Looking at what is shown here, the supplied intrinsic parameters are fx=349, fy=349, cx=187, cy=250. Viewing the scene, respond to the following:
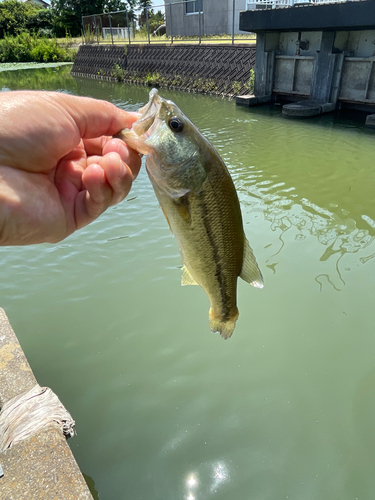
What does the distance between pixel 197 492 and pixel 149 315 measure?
2610 millimetres

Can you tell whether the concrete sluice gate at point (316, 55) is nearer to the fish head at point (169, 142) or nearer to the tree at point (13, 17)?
the fish head at point (169, 142)

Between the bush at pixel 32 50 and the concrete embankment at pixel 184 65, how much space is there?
678 inches

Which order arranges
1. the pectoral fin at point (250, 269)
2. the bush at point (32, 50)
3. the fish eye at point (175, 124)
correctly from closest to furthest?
1. the fish eye at point (175, 124)
2. the pectoral fin at point (250, 269)
3. the bush at point (32, 50)

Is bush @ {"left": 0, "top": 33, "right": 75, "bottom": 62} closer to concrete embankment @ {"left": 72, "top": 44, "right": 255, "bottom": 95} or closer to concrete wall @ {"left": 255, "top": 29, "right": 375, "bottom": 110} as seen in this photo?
concrete embankment @ {"left": 72, "top": 44, "right": 255, "bottom": 95}

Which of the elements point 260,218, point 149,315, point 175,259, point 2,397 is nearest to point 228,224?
point 2,397

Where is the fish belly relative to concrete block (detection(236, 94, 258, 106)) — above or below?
above

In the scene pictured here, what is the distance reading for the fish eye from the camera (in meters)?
2.06

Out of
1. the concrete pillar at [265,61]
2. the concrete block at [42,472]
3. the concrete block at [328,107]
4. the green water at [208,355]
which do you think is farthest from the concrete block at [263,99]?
the concrete block at [42,472]

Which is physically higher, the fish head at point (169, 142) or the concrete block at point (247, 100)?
the fish head at point (169, 142)

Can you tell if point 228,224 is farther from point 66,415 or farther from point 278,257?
point 278,257

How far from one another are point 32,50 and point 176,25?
2679 cm

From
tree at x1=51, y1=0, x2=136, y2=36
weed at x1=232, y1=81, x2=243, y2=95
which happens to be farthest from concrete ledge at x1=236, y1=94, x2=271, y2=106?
tree at x1=51, y1=0, x2=136, y2=36

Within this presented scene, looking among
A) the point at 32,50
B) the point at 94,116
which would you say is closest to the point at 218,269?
the point at 94,116

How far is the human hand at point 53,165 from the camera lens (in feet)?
7.03
